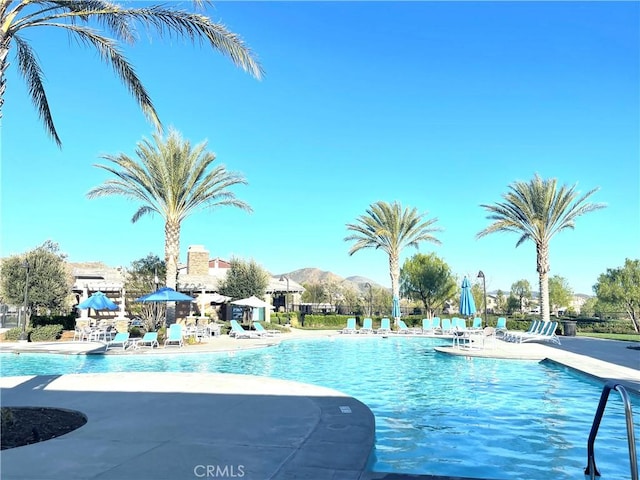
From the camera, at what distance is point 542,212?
85.2 ft

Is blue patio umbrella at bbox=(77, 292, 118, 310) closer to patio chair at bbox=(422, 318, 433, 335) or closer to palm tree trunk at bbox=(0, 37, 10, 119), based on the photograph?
patio chair at bbox=(422, 318, 433, 335)

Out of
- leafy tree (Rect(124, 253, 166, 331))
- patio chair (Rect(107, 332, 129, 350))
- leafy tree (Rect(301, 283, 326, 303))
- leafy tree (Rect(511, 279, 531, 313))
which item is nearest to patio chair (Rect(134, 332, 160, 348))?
patio chair (Rect(107, 332, 129, 350))

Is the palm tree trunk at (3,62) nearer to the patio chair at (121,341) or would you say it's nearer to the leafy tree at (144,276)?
the patio chair at (121,341)

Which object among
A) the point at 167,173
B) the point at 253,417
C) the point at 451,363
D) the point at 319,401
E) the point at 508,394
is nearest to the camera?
the point at 253,417

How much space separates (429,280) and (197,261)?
21384 millimetres

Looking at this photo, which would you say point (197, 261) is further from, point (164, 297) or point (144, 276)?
point (164, 297)

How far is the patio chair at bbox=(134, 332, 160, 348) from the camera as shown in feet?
60.1

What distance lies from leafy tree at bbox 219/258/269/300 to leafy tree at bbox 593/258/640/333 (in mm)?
29804

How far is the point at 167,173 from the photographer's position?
827 inches

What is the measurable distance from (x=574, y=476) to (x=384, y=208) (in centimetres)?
2750

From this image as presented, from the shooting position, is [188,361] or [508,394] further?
[188,361]

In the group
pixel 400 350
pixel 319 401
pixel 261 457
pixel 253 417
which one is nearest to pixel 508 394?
pixel 319 401

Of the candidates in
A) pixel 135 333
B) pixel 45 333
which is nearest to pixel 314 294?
pixel 135 333

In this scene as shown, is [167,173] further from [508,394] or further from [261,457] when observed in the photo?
[261,457]
